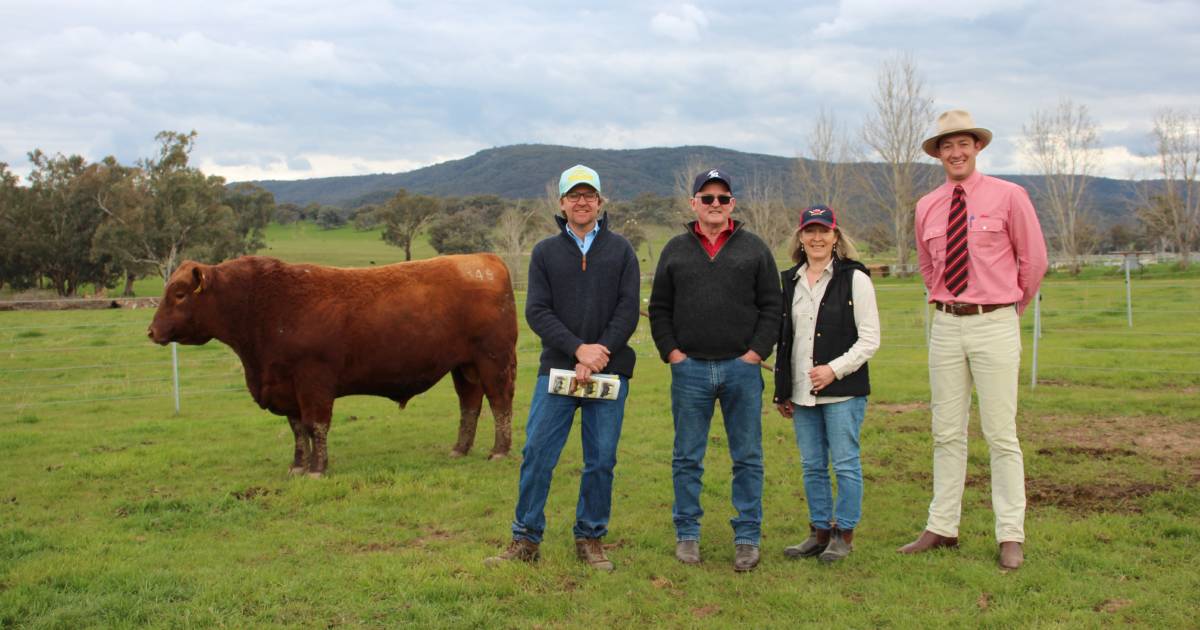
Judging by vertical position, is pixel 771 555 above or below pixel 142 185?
below

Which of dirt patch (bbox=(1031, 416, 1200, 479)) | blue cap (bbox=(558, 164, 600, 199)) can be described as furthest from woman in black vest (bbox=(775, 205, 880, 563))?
dirt patch (bbox=(1031, 416, 1200, 479))

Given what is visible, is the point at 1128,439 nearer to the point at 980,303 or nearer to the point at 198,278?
the point at 980,303

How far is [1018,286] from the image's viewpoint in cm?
505

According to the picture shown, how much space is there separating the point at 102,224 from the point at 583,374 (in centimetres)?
5337

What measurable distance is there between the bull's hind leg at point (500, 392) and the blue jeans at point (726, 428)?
3549 millimetres

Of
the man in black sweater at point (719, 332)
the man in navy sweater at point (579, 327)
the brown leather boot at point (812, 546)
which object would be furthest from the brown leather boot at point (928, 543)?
the man in navy sweater at point (579, 327)

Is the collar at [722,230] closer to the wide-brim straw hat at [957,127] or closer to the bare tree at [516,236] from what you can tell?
the wide-brim straw hat at [957,127]

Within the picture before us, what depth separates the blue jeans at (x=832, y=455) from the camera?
5043 millimetres

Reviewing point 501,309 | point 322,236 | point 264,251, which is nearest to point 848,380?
point 501,309

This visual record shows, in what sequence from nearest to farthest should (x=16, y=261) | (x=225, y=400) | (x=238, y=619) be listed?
(x=238, y=619) → (x=225, y=400) → (x=16, y=261)

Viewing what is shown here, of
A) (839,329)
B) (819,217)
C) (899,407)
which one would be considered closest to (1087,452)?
(899,407)

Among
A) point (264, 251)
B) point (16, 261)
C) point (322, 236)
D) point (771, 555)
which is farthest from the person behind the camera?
point (322, 236)

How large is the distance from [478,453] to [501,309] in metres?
1.49

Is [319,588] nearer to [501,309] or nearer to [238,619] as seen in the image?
[238,619]
